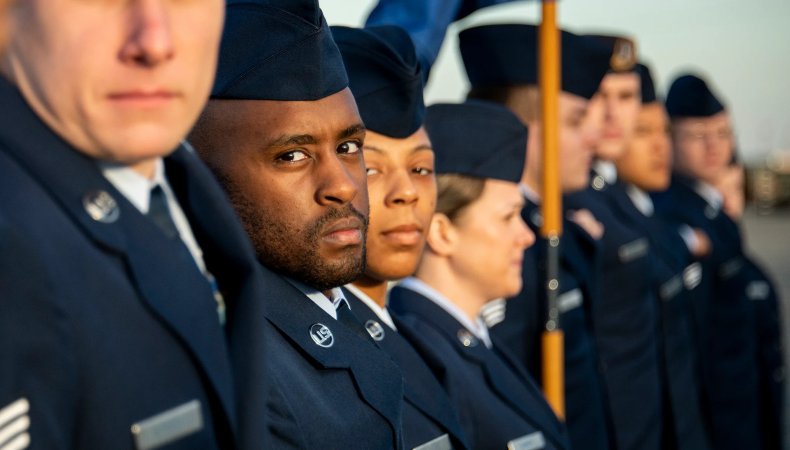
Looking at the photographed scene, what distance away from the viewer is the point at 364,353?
224 centimetres

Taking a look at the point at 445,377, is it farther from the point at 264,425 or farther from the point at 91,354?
the point at 91,354

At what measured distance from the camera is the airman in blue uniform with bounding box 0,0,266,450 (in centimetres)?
129

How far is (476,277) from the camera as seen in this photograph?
3229mm

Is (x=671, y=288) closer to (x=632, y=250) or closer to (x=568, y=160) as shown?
(x=632, y=250)

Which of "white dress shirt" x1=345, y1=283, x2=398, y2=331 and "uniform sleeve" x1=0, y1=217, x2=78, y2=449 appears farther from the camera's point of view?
"white dress shirt" x1=345, y1=283, x2=398, y2=331

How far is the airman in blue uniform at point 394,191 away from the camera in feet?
8.56

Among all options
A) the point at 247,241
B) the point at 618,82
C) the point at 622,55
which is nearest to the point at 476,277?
the point at 247,241

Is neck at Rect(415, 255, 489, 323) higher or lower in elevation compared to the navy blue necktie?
lower

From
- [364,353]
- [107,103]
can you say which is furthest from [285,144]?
[107,103]

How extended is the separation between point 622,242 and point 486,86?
2.74ft

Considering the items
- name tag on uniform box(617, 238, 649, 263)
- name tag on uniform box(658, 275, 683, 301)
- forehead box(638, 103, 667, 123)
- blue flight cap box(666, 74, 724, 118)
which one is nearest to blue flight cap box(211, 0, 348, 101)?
name tag on uniform box(617, 238, 649, 263)

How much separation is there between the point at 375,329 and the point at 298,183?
49cm

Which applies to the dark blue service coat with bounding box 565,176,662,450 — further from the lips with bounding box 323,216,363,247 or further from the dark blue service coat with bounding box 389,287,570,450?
the lips with bounding box 323,216,363,247

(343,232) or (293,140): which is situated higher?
(293,140)
